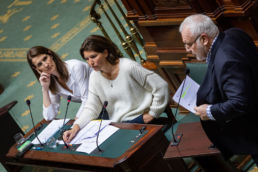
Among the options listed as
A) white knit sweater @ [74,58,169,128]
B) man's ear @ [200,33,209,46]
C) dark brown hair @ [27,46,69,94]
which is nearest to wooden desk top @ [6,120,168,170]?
white knit sweater @ [74,58,169,128]

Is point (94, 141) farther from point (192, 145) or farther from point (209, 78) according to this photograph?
point (209, 78)

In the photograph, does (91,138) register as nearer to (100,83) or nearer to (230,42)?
(100,83)

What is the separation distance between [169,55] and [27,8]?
6691 mm

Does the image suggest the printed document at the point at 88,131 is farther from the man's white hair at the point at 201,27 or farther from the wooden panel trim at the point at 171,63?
the man's white hair at the point at 201,27

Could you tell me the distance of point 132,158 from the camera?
3.17 m

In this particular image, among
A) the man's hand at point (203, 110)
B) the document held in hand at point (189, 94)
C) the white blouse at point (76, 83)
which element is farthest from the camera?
the white blouse at point (76, 83)

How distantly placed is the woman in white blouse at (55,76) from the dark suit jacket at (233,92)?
1875mm

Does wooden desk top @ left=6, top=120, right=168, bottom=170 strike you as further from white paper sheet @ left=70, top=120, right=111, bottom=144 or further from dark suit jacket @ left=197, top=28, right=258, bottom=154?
dark suit jacket @ left=197, top=28, right=258, bottom=154

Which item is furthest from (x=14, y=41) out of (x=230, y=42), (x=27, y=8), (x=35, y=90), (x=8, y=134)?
(x=230, y=42)

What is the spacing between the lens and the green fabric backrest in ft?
10.9

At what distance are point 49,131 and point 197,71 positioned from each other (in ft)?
5.46

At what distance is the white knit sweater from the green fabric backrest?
0.35 metres

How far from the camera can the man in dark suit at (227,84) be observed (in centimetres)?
245

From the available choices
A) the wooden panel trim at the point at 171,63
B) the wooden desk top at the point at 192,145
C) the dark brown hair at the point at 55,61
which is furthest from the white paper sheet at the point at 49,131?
the wooden desk top at the point at 192,145
